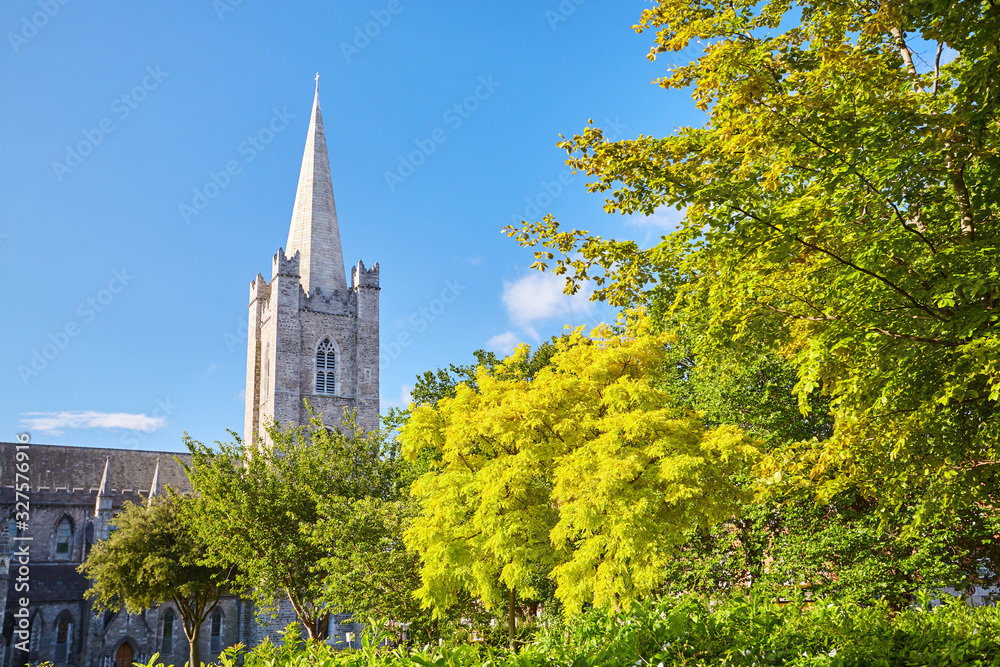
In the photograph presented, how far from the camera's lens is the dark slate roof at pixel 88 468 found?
50.1 m

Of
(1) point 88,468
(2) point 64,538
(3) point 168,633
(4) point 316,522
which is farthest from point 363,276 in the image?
(4) point 316,522

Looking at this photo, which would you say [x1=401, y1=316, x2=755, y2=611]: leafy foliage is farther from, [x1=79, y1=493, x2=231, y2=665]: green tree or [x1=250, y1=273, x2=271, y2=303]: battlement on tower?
[x1=250, y1=273, x2=271, y2=303]: battlement on tower

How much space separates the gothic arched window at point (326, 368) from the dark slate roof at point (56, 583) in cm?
1961

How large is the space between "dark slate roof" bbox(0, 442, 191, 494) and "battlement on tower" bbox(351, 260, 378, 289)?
63.2 feet

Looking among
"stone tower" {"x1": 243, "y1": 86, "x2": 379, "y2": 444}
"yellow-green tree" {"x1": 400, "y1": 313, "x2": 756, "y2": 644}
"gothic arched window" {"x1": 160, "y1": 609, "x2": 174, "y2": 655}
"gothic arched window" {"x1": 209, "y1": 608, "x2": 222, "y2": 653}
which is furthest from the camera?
"stone tower" {"x1": 243, "y1": 86, "x2": 379, "y2": 444}

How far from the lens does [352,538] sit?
72.7 feet

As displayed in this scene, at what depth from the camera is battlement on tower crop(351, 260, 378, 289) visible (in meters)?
59.5

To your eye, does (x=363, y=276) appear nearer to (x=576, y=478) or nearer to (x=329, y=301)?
(x=329, y=301)

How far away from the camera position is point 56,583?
4369 cm

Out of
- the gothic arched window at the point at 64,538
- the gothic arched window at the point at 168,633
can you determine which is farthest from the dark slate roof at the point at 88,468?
the gothic arched window at the point at 168,633

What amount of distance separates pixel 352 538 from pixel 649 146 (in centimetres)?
1688

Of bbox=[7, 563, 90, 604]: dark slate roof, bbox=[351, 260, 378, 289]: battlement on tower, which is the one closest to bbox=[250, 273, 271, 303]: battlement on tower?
bbox=[351, 260, 378, 289]: battlement on tower

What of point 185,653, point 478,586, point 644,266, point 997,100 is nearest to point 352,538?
point 478,586

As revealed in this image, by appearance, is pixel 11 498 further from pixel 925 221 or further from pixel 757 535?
pixel 925 221
